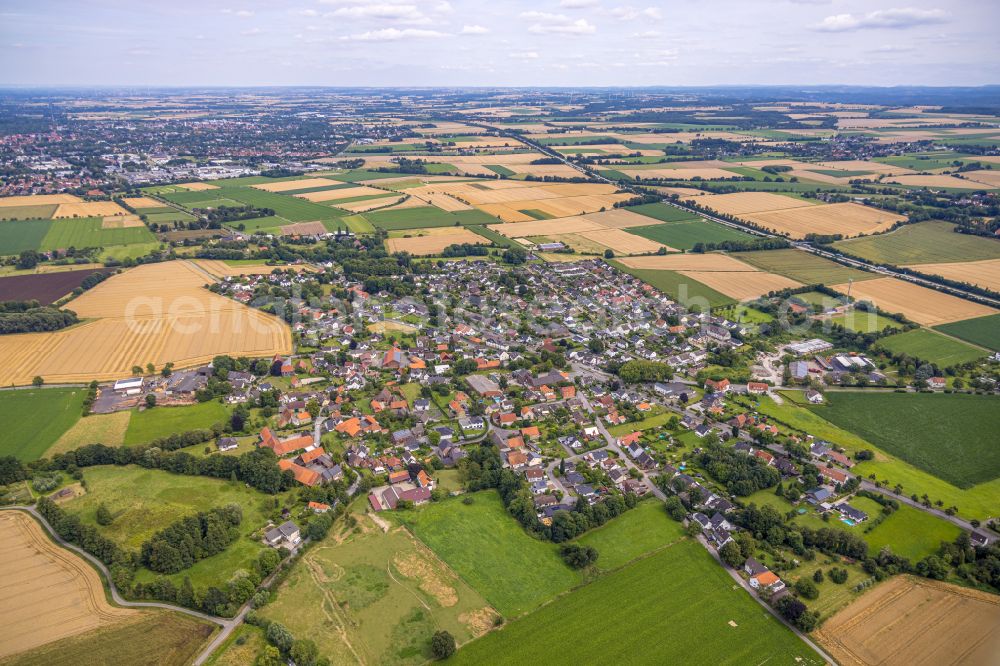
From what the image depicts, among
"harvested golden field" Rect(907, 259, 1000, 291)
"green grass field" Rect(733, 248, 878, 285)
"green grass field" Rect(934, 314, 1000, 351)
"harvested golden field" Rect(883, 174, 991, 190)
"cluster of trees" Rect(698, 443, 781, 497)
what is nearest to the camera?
"cluster of trees" Rect(698, 443, 781, 497)

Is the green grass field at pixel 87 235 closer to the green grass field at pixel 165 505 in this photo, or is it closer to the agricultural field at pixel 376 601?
the green grass field at pixel 165 505

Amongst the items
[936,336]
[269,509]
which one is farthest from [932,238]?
[269,509]

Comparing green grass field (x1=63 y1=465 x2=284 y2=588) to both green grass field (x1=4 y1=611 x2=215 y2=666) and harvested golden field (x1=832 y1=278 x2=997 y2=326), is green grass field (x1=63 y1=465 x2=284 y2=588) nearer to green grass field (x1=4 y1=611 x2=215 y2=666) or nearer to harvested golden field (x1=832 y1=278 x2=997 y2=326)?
green grass field (x1=4 y1=611 x2=215 y2=666)

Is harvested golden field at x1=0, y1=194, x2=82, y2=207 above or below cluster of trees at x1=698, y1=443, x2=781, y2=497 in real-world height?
above

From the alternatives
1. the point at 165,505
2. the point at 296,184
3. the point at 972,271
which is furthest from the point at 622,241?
the point at 296,184

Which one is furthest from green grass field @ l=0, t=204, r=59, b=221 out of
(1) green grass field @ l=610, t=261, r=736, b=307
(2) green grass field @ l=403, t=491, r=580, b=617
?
(2) green grass field @ l=403, t=491, r=580, b=617

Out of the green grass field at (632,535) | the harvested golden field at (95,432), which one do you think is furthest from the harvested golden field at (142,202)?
the green grass field at (632,535)
